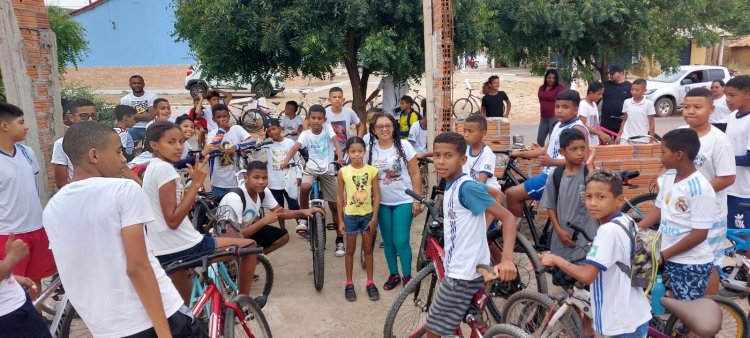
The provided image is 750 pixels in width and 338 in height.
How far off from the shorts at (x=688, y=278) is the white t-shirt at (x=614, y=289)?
0.65 metres

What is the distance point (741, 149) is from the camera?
413cm

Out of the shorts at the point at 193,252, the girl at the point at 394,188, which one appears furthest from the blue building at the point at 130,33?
Answer: the shorts at the point at 193,252

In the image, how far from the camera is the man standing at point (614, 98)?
320 inches

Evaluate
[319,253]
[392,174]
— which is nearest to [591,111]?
[392,174]

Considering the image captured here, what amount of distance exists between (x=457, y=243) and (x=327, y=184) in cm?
280

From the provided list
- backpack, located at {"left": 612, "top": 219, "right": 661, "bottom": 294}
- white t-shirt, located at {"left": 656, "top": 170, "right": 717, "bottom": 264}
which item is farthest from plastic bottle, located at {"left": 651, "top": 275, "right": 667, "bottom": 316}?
backpack, located at {"left": 612, "top": 219, "right": 661, "bottom": 294}

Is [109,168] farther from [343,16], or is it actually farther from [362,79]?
[362,79]

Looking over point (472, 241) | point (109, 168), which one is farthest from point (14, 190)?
point (472, 241)

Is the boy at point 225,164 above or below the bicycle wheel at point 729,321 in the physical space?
above

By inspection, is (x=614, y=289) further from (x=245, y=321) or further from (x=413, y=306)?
(x=245, y=321)

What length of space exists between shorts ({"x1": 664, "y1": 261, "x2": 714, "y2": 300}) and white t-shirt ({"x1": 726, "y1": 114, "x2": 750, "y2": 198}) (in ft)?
4.15

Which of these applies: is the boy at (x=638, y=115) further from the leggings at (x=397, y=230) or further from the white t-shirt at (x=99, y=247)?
the white t-shirt at (x=99, y=247)

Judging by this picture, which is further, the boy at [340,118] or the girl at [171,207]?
the boy at [340,118]

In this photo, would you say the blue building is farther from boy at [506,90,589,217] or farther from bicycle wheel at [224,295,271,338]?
bicycle wheel at [224,295,271,338]
